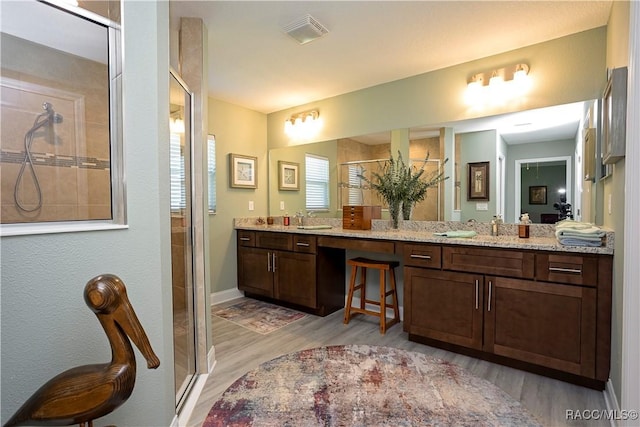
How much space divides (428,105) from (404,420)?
2.96 metres

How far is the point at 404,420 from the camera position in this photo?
870 mm

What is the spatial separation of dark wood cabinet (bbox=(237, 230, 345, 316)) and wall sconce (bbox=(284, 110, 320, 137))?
1441 mm

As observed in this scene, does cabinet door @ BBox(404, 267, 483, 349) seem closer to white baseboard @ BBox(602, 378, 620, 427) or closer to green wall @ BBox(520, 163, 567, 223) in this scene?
white baseboard @ BBox(602, 378, 620, 427)

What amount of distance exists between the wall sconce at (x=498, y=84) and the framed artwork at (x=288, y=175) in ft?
7.28

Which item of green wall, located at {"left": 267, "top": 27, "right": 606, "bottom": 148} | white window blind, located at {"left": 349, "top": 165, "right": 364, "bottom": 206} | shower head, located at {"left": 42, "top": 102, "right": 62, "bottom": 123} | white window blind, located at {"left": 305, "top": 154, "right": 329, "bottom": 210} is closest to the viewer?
shower head, located at {"left": 42, "top": 102, "right": 62, "bottom": 123}

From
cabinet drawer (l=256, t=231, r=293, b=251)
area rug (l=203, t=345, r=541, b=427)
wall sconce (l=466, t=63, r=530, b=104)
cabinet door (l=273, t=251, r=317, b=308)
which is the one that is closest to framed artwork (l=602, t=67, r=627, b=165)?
wall sconce (l=466, t=63, r=530, b=104)

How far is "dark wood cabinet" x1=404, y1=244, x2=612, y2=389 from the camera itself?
1956 mm

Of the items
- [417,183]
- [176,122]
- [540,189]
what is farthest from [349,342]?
[176,122]

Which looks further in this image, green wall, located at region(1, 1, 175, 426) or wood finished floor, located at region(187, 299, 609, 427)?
wood finished floor, located at region(187, 299, 609, 427)

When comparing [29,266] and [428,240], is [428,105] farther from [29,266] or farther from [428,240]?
[29,266]

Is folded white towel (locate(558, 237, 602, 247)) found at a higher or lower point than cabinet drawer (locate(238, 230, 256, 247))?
higher

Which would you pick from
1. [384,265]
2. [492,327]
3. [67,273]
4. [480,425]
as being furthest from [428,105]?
[67,273]

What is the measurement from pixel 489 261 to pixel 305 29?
219cm

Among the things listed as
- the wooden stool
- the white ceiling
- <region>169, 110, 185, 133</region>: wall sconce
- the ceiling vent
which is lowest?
the wooden stool
